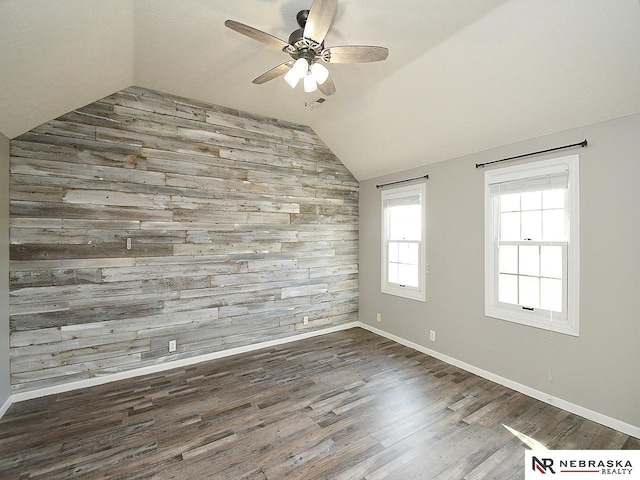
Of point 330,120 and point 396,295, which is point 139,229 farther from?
point 396,295

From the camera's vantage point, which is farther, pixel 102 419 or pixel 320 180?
pixel 320 180

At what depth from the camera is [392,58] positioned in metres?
2.62

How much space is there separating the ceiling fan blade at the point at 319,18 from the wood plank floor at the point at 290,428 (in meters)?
2.77

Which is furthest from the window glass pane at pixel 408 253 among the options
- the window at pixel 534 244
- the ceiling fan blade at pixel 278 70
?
the ceiling fan blade at pixel 278 70

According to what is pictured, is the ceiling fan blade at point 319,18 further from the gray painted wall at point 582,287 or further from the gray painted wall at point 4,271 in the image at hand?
the gray painted wall at point 4,271

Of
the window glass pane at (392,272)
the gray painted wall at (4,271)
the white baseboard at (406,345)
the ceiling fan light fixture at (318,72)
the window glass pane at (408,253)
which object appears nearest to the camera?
the ceiling fan light fixture at (318,72)

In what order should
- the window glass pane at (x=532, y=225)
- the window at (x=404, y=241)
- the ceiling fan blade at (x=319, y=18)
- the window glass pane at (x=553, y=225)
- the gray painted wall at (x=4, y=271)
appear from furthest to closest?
the window at (x=404, y=241) → the window glass pane at (x=532, y=225) → the window glass pane at (x=553, y=225) → the gray painted wall at (x=4, y=271) → the ceiling fan blade at (x=319, y=18)

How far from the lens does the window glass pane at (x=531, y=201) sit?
9.29ft

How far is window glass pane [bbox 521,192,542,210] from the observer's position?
9.29ft

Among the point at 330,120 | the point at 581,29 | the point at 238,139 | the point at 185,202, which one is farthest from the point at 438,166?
the point at 185,202

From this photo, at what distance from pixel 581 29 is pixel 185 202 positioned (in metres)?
3.76

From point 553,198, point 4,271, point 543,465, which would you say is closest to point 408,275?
point 553,198

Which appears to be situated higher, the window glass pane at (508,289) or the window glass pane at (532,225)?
the window glass pane at (532,225)

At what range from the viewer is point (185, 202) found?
3430 millimetres
